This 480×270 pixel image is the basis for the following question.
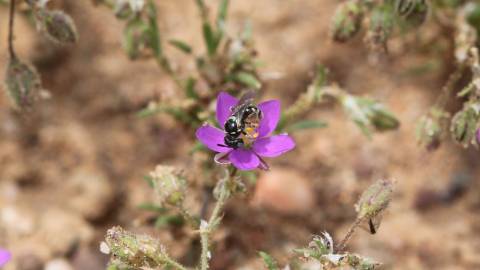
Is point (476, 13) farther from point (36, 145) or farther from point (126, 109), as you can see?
point (36, 145)

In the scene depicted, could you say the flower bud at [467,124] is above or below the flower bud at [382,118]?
below

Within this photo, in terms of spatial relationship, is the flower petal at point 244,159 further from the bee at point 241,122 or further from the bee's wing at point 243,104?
the bee's wing at point 243,104

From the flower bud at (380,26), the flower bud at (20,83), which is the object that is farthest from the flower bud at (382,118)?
the flower bud at (20,83)

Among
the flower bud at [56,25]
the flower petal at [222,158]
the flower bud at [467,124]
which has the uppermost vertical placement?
the flower bud at [56,25]

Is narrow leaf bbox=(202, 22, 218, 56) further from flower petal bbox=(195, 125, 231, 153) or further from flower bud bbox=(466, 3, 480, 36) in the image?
flower bud bbox=(466, 3, 480, 36)

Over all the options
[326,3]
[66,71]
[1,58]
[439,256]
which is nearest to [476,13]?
[326,3]

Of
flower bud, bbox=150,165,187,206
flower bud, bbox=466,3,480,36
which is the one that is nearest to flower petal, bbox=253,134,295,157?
flower bud, bbox=150,165,187,206
